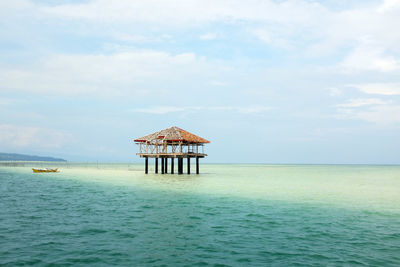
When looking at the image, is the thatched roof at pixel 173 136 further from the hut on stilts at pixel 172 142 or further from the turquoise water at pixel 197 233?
the turquoise water at pixel 197 233

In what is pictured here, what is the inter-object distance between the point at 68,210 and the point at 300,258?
499 inches

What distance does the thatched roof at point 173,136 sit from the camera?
41.3 meters

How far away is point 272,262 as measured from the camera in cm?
884

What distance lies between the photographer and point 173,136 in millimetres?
42000

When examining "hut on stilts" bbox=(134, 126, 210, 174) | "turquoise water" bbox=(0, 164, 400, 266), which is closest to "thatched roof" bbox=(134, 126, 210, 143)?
"hut on stilts" bbox=(134, 126, 210, 174)

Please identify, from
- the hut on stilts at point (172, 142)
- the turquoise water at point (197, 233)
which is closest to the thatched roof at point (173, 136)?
the hut on stilts at point (172, 142)

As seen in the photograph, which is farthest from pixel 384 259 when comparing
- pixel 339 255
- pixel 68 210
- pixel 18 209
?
pixel 18 209

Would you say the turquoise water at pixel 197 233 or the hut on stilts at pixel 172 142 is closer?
the turquoise water at pixel 197 233

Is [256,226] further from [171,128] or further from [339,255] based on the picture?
[171,128]

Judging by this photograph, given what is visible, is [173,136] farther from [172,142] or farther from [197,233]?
[197,233]

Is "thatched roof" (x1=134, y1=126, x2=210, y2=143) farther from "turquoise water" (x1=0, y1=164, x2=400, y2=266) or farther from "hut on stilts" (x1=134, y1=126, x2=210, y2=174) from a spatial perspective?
"turquoise water" (x1=0, y1=164, x2=400, y2=266)

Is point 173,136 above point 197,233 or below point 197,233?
above

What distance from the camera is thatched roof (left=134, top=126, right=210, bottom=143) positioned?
41344 millimetres

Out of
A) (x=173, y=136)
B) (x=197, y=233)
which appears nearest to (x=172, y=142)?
(x=173, y=136)
